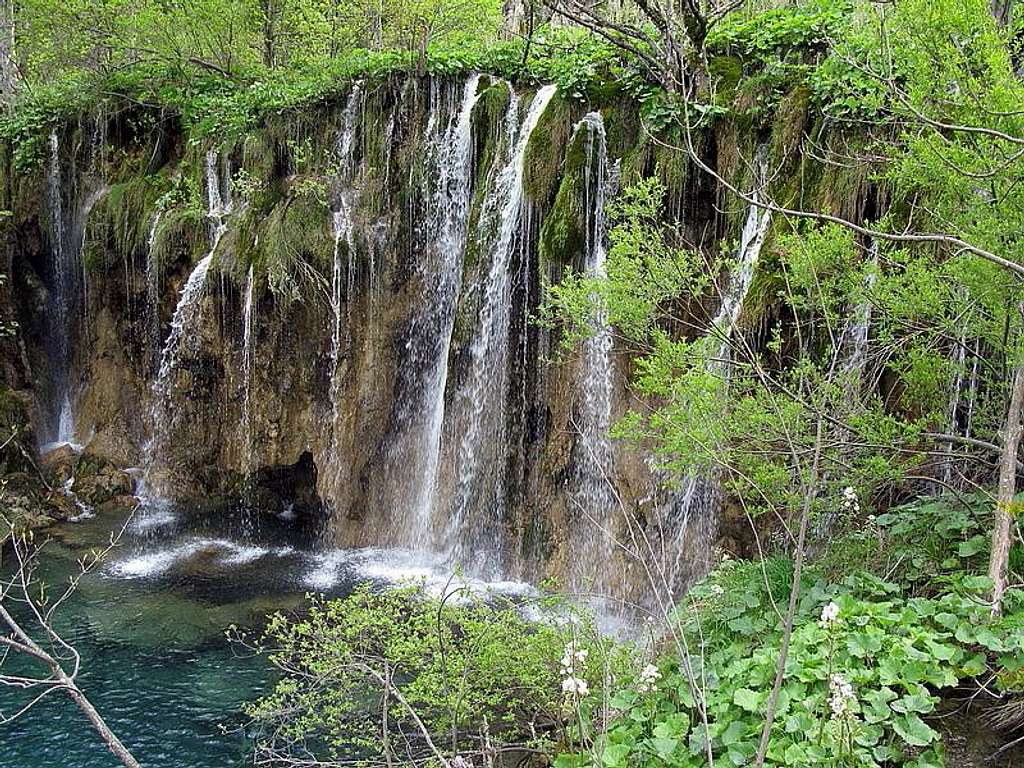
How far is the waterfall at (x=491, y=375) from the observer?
10.3 metres

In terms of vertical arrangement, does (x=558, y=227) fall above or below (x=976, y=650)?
above

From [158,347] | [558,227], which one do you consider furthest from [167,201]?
[558,227]

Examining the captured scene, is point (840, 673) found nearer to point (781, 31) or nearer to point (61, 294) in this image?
point (781, 31)

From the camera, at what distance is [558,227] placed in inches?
378

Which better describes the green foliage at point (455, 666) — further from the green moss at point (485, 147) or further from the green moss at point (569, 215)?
the green moss at point (485, 147)

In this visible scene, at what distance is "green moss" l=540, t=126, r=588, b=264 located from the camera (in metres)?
9.55

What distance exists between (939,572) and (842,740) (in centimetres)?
189

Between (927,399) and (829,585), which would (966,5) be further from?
(829,585)

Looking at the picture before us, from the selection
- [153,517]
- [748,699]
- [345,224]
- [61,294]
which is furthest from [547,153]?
[61,294]

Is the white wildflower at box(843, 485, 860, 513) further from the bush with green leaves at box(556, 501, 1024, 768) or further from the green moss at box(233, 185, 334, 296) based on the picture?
the green moss at box(233, 185, 334, 296)

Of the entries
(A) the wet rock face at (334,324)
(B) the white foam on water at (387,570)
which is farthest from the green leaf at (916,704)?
(B) the white foam on water at (387,570)

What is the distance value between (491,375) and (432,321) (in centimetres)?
163

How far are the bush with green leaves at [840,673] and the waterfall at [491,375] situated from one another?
550 cm

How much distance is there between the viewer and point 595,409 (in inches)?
378
